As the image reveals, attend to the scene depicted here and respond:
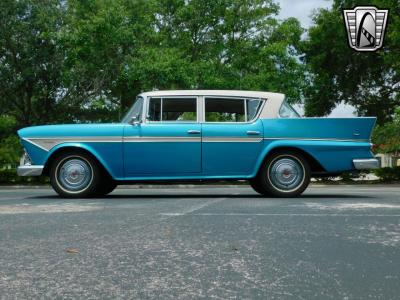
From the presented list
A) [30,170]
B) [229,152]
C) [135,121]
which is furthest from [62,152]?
[229,152]

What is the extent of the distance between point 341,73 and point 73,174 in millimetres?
27037

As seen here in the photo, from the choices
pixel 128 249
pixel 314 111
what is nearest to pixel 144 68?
pixel 314 111

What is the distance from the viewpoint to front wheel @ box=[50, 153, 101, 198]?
9.58m

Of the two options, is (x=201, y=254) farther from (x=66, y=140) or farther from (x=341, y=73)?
(x=341, y=73)

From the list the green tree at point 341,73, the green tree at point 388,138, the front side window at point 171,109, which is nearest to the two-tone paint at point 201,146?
the front side window at point 171,109

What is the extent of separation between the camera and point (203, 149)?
9.48m

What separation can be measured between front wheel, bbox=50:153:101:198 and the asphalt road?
210 cm

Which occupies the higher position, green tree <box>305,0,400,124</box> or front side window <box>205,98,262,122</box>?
green tree <box>305,0,400,124</box>

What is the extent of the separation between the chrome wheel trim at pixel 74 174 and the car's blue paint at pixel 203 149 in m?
0.26

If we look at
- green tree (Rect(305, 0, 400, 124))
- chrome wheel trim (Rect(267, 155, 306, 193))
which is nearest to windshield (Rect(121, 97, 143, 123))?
chrome wheel trim (Rect(267, 155, 306, 193))

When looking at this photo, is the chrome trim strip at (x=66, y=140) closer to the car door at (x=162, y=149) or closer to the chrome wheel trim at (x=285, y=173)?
the car door at (x=162, y=149)

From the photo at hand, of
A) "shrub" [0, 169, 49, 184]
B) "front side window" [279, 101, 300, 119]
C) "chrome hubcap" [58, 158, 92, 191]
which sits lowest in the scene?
"shrub" [0, 169, 49, 184]

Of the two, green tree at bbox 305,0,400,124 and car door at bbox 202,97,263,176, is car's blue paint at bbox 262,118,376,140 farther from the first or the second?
green tree at bbox 305,0,400,124

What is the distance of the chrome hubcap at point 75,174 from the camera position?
31.4 feet
